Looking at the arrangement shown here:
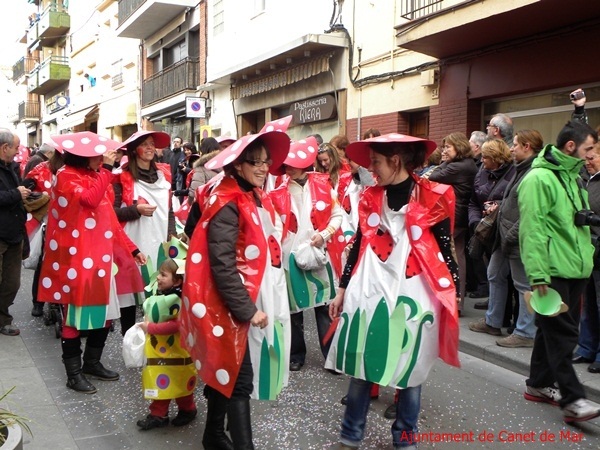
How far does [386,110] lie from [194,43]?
36.9 ft

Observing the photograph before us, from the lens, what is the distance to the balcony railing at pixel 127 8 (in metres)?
22.3

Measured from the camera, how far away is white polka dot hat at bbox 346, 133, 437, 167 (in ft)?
10.6

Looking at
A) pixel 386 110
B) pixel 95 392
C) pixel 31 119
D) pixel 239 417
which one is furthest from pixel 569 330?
pixel 31 119

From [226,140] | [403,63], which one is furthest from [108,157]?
[403,63]

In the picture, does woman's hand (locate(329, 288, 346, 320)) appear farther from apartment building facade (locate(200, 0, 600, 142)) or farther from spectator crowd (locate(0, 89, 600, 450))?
apartment building facade (locate(200, 0, 600, 142))

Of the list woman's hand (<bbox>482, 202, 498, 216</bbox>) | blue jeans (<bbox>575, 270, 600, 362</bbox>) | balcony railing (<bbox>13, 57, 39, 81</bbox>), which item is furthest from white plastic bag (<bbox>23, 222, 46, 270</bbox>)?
balcony railing (<bbox>13, 57, 39, 81</bbox>)

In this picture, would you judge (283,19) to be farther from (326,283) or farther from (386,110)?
(326,283)

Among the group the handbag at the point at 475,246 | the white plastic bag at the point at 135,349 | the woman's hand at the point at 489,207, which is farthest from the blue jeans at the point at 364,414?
the handbag at the point at 475,246

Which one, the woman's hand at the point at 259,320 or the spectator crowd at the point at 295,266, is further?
the spectator crowd at the point at 295,266

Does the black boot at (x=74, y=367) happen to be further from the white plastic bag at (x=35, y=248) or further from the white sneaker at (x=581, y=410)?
the white sneaker at (x=581, y=410)

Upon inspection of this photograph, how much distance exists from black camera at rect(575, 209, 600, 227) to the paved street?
4.39ft

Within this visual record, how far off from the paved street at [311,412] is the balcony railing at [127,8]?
19.3 metres

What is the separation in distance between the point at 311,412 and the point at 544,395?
169cm

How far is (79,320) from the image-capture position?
14.6 feet
